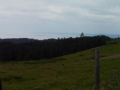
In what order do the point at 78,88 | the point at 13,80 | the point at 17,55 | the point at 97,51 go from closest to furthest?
the point at 97,51
the point at 78,88
the point at 13,80
the point at 17,55

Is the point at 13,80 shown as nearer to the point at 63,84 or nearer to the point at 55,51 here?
the point at 63,84

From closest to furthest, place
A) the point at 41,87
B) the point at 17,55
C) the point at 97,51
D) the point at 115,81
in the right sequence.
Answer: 1. the point at 115,81
2. the point at 97,51
3. the point at 41,87
4. the point at 17,55

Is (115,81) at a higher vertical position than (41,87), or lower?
higher

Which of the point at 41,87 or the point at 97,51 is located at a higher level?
the point at 97,51

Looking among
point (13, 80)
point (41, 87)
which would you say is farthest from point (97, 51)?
point (13, 80)

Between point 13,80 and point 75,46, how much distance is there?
50.1 metres

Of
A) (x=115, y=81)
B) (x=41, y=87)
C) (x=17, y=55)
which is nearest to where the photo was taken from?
(x=115, y=81)

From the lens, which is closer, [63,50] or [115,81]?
[115,81]

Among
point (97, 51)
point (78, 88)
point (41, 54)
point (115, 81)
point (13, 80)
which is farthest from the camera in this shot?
point (41, 54)

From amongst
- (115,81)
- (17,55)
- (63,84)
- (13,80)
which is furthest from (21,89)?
(17,55)

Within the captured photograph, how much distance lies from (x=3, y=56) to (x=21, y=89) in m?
61.6

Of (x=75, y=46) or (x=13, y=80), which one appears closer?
(x=13, y=80)

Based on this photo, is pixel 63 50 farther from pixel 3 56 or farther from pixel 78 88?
pixel 78 88

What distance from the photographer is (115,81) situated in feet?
25.9
